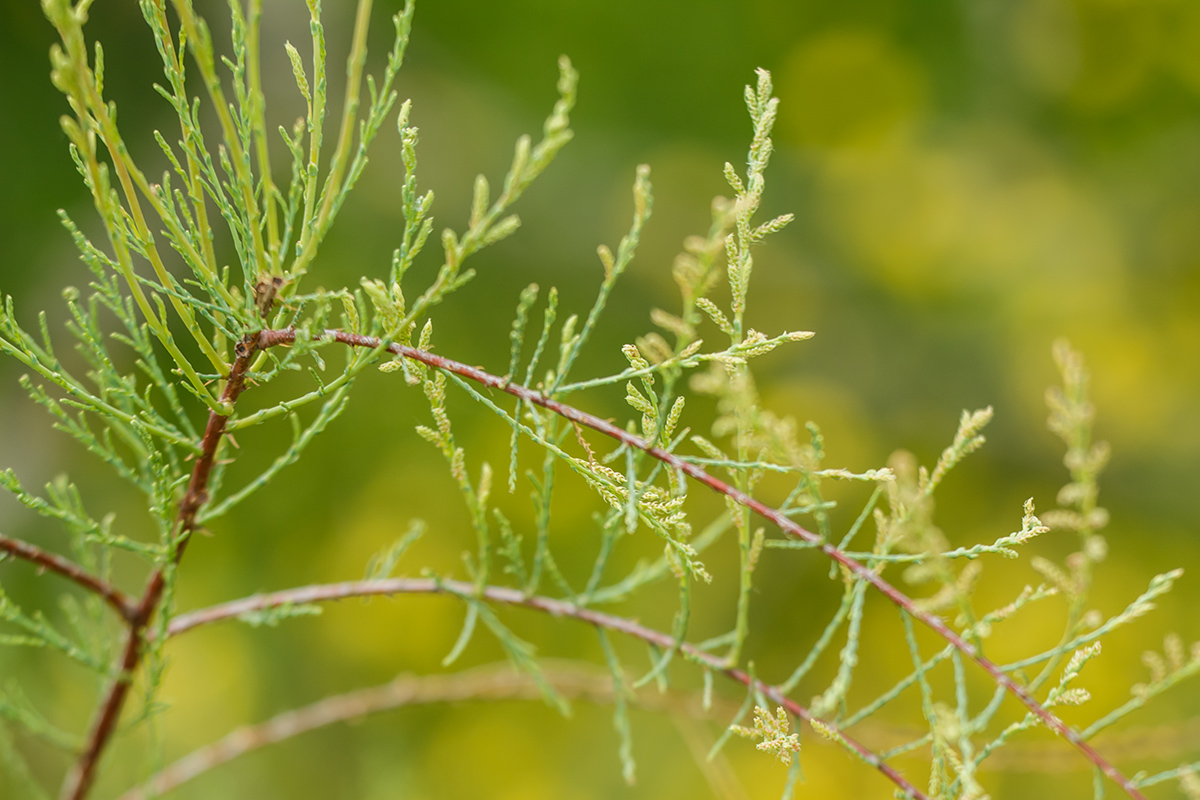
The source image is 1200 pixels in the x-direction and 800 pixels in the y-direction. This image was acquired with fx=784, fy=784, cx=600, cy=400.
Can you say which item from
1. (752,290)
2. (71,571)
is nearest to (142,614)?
(71,571)

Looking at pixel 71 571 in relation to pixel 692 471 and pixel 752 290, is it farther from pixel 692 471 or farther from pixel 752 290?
pixel 752 290

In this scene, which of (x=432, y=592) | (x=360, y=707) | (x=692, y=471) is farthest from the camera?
(x=360, y=707)

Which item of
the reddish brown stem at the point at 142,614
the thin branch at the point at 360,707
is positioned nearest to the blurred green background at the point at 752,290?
the thin branch at the point at 360,707

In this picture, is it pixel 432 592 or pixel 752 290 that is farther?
pixel 752 290

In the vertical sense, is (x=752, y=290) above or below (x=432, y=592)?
above

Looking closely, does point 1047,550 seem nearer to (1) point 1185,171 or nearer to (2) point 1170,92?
(1) point 1185,171

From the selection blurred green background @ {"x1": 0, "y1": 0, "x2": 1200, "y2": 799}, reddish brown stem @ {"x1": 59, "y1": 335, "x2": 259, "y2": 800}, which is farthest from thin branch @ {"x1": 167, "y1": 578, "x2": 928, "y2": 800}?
blurred green background @ {"x1": 0, "y1": 0, "x2": 1200, "y2": 799}

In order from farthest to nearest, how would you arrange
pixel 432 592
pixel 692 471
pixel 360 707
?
1. pixel 360 707
2. pixel 432 592
3. pixel 692 471
